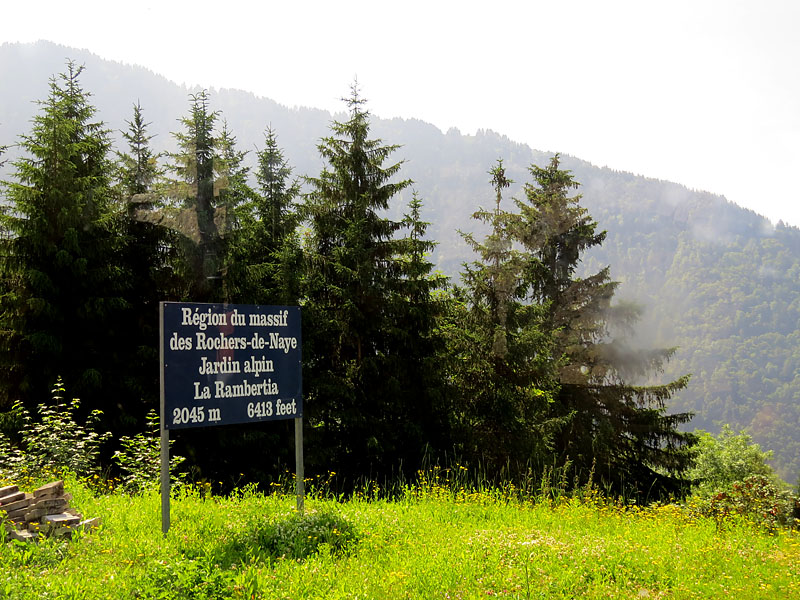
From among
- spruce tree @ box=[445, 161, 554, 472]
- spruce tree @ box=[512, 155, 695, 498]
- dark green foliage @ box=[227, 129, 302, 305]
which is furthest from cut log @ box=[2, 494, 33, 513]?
spruce tree @ box=[512, 155, 695, 498]

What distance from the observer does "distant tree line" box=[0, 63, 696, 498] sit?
47.2ft

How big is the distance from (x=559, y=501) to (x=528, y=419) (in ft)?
26.9

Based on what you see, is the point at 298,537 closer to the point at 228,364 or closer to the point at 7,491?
the point at 228,364

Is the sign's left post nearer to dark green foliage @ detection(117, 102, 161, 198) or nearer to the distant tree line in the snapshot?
the distant tree line

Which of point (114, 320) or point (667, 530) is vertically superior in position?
point (114, 320)

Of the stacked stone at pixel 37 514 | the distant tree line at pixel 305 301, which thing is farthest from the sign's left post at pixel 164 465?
the distant tree line at pixel 305 301

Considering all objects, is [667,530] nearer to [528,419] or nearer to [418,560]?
[418,560]

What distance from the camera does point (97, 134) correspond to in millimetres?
17047

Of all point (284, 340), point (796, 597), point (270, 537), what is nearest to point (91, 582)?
point (270, 537)

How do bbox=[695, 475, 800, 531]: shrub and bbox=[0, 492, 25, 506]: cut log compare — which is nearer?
bbox=[0, 492, 25, 506]: cut log

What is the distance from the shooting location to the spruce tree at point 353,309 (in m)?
15.6

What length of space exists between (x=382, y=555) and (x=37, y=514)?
3526 millimetres

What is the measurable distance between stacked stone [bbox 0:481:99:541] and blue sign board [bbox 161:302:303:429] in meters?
1.27

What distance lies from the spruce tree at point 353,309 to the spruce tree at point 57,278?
5294 millimetres
